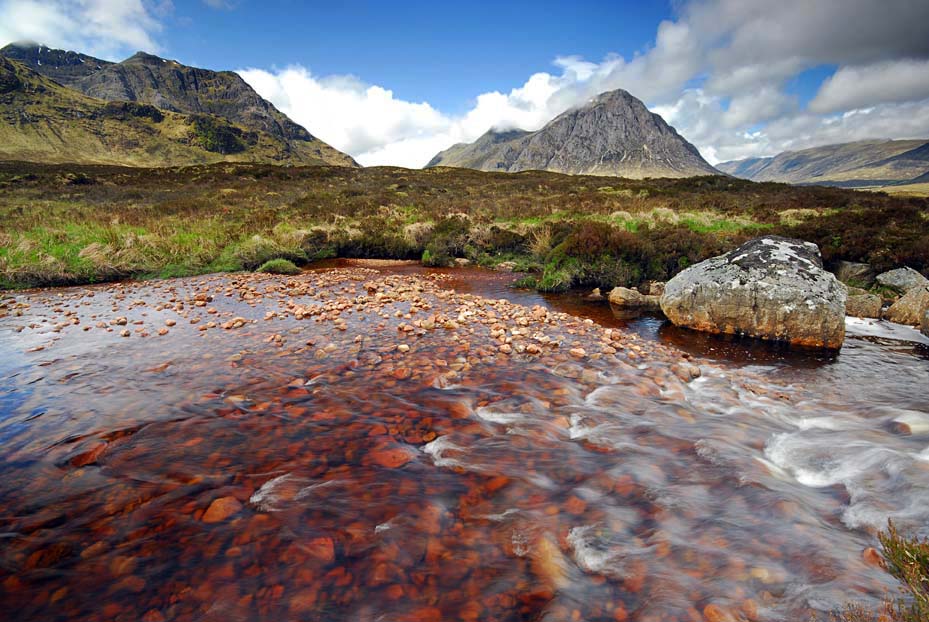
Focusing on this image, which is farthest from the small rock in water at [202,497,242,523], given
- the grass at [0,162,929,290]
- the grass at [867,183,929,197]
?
the grass at [867,183,929,197]

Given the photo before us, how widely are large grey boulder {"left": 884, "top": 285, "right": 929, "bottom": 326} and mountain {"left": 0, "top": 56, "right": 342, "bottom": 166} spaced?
114 meters

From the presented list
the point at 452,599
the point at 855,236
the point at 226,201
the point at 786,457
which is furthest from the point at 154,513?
the point at 226,201

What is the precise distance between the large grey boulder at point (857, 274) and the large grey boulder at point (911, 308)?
2.06 metres

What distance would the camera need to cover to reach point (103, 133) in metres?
97.7

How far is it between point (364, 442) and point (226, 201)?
2624 cm

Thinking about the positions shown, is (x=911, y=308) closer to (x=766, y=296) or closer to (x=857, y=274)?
(x=857, y=274)

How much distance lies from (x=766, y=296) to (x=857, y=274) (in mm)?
5858

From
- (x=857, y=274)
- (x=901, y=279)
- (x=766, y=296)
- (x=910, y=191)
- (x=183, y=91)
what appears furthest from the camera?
(x=183, y=91)

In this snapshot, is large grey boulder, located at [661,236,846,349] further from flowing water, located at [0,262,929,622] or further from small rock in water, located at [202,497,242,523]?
small rock in water, located at [202,497,242,523]

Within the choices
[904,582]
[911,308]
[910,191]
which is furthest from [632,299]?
A: [910,191]

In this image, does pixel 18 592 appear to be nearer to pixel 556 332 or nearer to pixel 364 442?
pixel 364 442

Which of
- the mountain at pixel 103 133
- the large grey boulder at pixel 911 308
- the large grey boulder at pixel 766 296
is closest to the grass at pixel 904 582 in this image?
the large grey boulder at pixel 766 296

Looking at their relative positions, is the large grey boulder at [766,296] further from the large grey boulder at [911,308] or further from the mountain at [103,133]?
the mountain at [103,133]

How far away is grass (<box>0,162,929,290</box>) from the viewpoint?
11.6 metres
